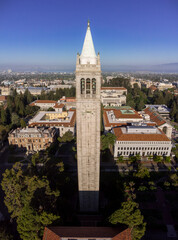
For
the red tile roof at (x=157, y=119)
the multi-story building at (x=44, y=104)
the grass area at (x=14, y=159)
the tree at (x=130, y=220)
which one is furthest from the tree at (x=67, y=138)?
the multi-story building at (x=44, y=104)

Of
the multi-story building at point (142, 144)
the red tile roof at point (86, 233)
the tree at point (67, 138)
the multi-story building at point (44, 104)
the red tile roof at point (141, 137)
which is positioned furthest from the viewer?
the multi-story building at point (44, 104)

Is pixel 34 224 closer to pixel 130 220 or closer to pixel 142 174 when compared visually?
pixel 130 220

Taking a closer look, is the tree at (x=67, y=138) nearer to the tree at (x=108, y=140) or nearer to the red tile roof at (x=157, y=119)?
the tree at (x=108, y=140)

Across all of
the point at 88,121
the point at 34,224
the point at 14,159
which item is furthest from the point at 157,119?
the point at 34,224

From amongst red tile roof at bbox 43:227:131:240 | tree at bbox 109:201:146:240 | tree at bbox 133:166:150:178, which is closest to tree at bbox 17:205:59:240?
red tile roof at bbox 43:227:131:240

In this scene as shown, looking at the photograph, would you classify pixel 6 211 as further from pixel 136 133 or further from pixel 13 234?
pixel 136 133

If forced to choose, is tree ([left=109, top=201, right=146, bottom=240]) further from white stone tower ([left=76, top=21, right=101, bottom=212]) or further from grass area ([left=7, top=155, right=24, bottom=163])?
grass area ([left=7, top=155, right=24, bottom=163])
